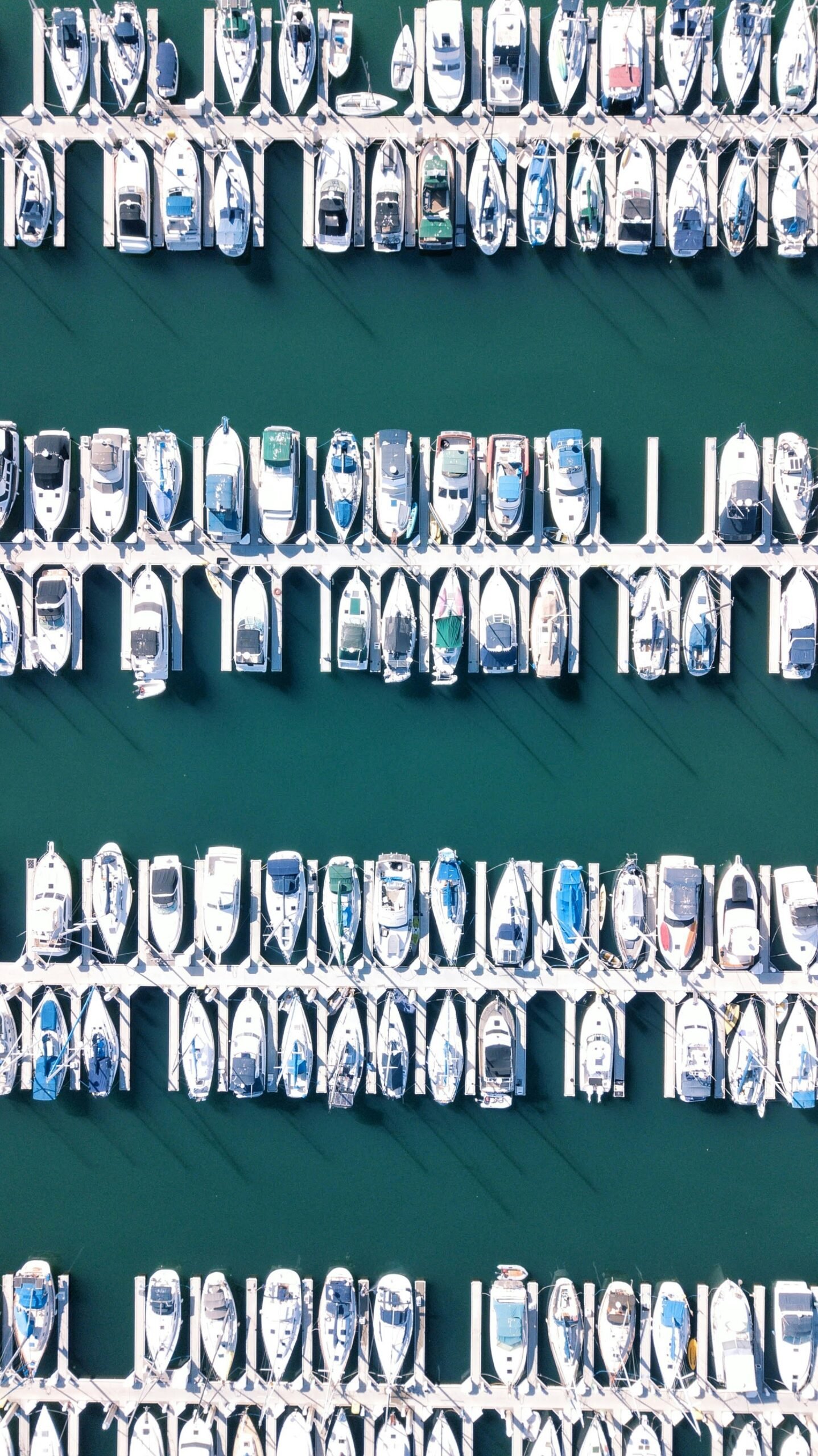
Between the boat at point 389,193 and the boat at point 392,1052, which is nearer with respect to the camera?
the boat at point 389,193

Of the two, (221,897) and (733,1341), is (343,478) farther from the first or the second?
(733,1341)

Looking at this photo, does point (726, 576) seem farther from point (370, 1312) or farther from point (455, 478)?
point (370, 1312)

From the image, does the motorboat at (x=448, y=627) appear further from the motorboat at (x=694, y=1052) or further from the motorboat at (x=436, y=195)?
the motorboat at (x=694, y=1052)

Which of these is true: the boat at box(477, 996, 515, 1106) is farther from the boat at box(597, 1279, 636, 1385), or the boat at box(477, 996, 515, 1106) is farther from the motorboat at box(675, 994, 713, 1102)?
the boat at box(597, 1279, 636, 1385)

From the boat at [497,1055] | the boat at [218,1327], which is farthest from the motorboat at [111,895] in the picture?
the boat at [497,1055]

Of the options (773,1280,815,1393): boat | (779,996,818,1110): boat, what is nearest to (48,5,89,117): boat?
(779,996,818,1110): boat
